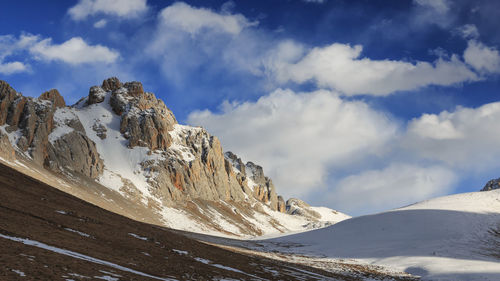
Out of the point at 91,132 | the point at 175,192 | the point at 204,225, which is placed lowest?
the point at 204,225

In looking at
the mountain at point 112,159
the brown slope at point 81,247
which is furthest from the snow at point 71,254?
the mountain at point 112,159

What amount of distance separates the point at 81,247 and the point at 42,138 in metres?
127

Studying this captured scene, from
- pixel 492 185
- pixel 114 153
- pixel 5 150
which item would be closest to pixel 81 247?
pixel 5 150

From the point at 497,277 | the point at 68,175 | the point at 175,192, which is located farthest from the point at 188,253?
the point at 175,192

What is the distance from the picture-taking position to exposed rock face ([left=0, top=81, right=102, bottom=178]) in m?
124

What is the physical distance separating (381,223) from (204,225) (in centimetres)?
9404

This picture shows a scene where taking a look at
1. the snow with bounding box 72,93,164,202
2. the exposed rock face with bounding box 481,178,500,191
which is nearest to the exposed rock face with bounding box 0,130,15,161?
the snow with bounding box 72,93,164,202

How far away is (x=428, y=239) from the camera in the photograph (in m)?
61.0

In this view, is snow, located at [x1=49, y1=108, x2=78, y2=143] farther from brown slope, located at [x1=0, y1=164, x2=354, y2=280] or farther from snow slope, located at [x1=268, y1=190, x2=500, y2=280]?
brown slope, located at [x1=0, y1=164, x2=354, y2=280]

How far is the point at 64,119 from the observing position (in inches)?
6373

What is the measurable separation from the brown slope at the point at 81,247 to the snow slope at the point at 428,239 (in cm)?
2049

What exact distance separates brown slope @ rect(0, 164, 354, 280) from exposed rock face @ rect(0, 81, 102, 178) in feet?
316

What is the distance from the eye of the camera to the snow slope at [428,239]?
4619cm

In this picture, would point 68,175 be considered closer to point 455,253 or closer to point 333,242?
point 333,242
